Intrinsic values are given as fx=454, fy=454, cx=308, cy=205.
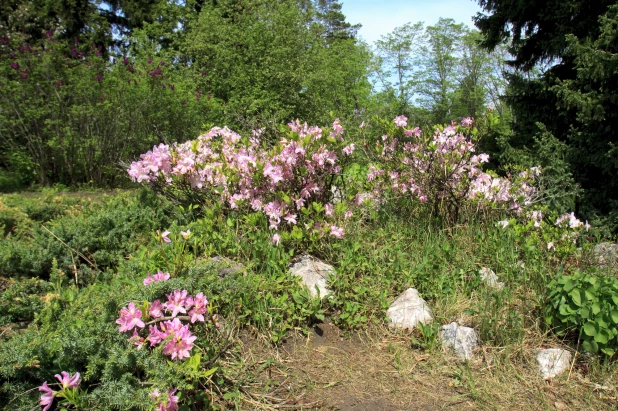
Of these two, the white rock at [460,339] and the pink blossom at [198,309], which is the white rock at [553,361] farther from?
the pink blossom at [198,309]

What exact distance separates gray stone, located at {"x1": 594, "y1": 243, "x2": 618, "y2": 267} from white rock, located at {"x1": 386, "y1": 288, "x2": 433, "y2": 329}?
1385 mm

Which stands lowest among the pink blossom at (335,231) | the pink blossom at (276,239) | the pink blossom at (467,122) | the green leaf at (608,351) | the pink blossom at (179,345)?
the green leaf at (608,351)

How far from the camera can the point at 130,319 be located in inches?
76.0

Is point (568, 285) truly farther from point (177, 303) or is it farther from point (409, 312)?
point (177, 303)

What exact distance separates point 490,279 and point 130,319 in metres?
2.41

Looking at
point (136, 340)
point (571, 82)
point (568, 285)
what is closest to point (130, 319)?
point (136, 340)

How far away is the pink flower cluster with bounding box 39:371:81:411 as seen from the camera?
165 cm

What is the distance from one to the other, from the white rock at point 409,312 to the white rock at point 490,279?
50cm

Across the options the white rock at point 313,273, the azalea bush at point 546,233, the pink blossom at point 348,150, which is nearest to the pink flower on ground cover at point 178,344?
the white rock at point 313,273

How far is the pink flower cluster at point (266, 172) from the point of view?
11.1 ft

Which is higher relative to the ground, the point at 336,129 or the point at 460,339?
the point at 336,129

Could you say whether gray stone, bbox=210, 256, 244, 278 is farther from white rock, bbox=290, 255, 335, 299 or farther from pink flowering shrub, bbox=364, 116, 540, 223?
pink flowering shrub, bbox=364, 116, 540, 223

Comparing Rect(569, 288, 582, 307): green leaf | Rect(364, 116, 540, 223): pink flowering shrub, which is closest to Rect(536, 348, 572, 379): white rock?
Rect(569, 288, 582, 307): green leaf

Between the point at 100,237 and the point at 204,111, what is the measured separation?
6257 millimetres
